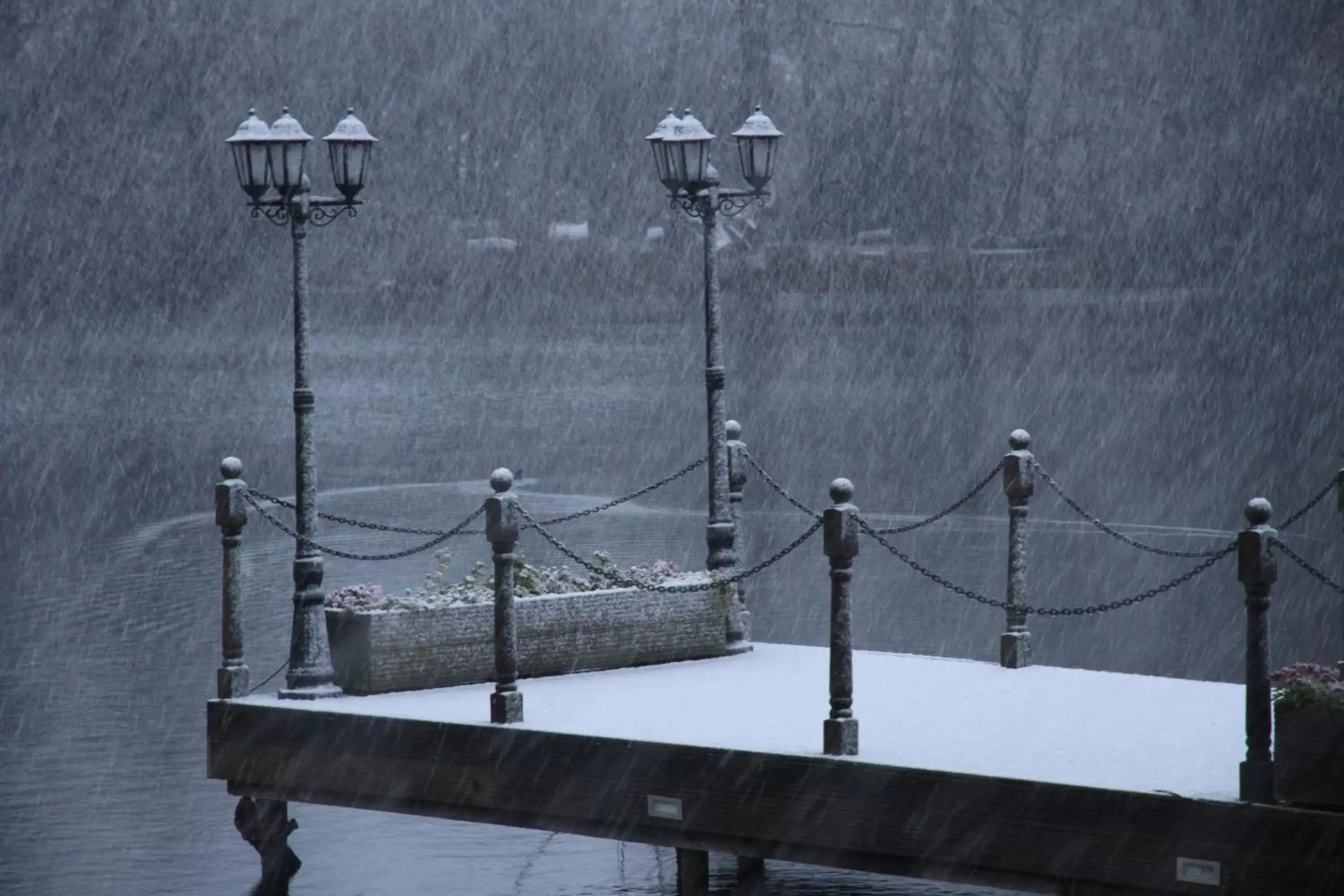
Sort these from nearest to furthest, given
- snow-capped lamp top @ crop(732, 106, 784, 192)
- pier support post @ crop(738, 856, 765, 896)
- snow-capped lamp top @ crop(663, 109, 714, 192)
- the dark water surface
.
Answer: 1. pier support post @ crop(738, 856, 765, 896)
2. snow-capped lamp top @ crop(663, 109, 714, 192)
3. snow-capped lamp top @ crop(732, 106, 784, 192)
4. the dark water surface

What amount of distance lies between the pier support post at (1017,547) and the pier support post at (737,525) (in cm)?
158

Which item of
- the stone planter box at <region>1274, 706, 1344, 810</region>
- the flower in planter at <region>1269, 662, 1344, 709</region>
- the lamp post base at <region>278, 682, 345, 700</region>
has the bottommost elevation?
the lamp post base at <region>278, 682, 345, 700</region>

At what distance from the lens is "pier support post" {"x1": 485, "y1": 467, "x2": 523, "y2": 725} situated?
1185cm

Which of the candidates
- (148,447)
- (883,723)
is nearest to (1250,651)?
(883,723)

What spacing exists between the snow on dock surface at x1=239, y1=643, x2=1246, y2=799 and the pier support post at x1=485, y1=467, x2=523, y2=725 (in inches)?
5.2

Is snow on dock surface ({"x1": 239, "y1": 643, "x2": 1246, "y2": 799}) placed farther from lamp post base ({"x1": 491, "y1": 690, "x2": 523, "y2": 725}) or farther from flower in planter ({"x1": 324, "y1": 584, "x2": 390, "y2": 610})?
flower in planter ({"x1": 324, "y1": 584, "x2": 390, "y2": 610})

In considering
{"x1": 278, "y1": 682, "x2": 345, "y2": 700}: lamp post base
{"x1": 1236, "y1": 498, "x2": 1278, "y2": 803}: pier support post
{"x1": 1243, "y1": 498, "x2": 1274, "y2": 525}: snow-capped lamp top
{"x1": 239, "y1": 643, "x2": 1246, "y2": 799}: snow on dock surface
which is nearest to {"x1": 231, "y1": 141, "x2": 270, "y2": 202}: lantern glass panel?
{"x1": 278, "y1": 682, "x2": 345, "y2": 700}: lamp post base

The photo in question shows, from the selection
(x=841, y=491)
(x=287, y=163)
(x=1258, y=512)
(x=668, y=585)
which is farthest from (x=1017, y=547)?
(x=287, y=163)

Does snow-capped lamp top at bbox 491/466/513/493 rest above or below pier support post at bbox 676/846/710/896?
above

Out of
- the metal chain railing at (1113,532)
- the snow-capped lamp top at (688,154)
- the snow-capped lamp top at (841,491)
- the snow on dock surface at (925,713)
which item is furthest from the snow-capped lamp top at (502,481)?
the snow-capped lamp top at (688,154)

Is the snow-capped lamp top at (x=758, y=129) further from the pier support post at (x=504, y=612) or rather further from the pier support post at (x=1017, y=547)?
the pier support post at (x=504, y=612)

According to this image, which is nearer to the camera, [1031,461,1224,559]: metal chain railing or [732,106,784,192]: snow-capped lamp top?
[1031,461,1224,559]: metal chain railing

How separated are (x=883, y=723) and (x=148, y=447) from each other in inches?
1839

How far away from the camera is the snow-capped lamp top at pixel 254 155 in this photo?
521 inches
